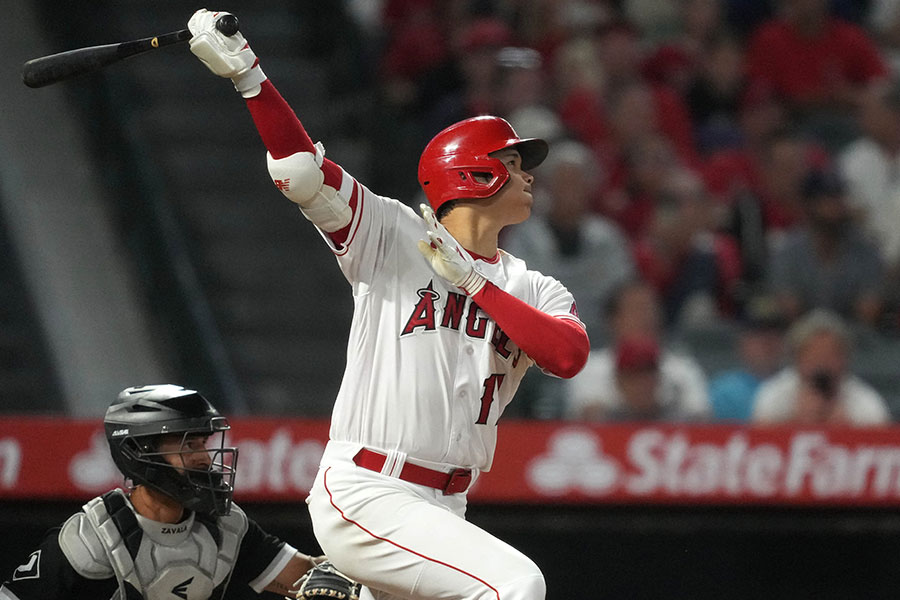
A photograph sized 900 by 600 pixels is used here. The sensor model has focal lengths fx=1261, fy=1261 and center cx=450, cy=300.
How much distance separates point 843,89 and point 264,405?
3551 millimetres

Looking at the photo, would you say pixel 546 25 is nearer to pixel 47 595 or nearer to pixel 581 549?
pixel 581 549

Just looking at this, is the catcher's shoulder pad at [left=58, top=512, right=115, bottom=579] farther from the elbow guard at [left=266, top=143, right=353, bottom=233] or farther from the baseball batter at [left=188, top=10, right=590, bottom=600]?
the elbow guard at [left=266, top=143, right=353, bottom=233]

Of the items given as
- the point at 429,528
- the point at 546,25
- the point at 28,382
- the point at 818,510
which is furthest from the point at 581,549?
the point at 546,25

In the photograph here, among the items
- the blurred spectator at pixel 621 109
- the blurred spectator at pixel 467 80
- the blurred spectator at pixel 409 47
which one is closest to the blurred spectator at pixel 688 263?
the blurred spectator at pixel 621 109

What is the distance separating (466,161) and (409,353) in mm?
467

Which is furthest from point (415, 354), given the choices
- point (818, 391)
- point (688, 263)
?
point (688, 263)

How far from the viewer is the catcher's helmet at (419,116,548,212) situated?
2.84 m

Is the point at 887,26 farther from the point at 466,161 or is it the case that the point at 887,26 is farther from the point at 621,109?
the point at 466,161

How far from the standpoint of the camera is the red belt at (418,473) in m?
2.68

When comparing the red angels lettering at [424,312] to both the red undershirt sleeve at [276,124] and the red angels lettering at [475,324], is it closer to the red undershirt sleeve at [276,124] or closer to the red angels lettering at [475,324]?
the red angels lettering at [475,324]

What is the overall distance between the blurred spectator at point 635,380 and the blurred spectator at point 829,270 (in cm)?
75

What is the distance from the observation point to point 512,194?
2877 millimetres

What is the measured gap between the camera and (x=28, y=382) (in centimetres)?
559

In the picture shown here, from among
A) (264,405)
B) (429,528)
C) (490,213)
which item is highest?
(490,213)
